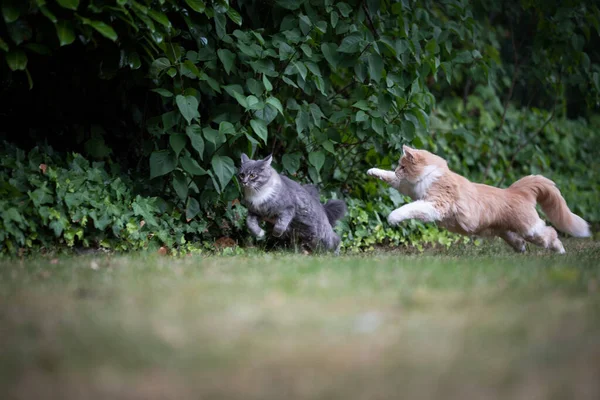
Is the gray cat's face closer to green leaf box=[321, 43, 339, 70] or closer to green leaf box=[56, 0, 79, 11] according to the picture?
green leaf box=[321, 43, 339, 70]

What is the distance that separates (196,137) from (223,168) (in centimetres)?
40

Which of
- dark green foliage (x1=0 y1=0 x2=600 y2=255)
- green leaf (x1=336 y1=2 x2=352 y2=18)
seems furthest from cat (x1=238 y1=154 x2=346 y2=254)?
green leaf (x1=336 y1=2 x2=352 y2=18)

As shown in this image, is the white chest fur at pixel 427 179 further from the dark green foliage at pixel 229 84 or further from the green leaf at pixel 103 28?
the green leaf at pixel 103 28

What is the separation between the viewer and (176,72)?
235 inches

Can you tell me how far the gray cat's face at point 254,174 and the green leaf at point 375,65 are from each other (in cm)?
148

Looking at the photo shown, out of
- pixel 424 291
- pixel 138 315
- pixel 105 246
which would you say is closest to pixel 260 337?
pixel 138 315

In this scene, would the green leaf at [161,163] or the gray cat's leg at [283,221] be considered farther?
the gray cat's leg at [283,221]

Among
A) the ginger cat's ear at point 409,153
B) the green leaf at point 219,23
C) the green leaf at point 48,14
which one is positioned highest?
the green leaf at point 48,14

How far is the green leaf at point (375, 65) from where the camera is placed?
660 centimetres

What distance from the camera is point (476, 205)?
252 inches

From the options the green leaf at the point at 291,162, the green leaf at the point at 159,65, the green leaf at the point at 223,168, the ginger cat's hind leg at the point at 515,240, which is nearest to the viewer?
the green leaf at the point at 159,65

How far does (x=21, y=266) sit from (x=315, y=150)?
3.58 metres

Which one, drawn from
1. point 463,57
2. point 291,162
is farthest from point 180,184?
point 463,57

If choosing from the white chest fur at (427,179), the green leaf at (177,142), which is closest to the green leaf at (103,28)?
the green leaf at (177,142)
